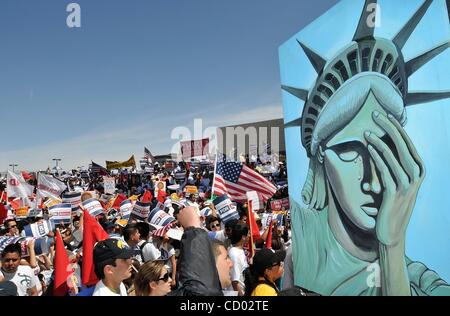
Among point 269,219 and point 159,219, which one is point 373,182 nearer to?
point 159,219

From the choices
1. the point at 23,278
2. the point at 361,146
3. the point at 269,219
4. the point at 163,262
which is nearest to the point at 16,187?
the point at 269,219

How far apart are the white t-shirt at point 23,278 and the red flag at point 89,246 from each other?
1026mm

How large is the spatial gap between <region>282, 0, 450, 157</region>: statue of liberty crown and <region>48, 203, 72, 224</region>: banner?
21.8 ft

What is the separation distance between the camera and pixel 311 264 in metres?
4.01

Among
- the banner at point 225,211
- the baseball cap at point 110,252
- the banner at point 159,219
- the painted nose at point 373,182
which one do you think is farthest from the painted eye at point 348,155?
the banner at point 159,219

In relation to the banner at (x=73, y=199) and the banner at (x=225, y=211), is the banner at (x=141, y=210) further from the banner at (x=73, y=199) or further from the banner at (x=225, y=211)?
the banner at (x=73, y=199)

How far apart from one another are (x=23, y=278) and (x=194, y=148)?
26315 millimetres

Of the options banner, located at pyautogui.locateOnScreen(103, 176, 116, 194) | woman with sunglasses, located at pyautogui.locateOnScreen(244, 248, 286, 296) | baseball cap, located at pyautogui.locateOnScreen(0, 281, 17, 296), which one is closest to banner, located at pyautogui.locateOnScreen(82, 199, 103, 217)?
baseball cap, located at pyautogui.locateOnScreen(0, 281, 17, 296)

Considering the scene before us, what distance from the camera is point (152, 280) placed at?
3062mm

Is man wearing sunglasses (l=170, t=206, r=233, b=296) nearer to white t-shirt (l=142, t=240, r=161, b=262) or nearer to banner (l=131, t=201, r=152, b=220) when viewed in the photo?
white t-shirt (l=142, t=240, r=161, b=262)

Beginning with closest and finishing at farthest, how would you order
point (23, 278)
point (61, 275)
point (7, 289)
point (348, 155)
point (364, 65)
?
point (364, 65) < point (348, 155) < point (7, 289) < point (61, 275) < point (23, 278)

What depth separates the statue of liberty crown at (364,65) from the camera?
9.21 feet
